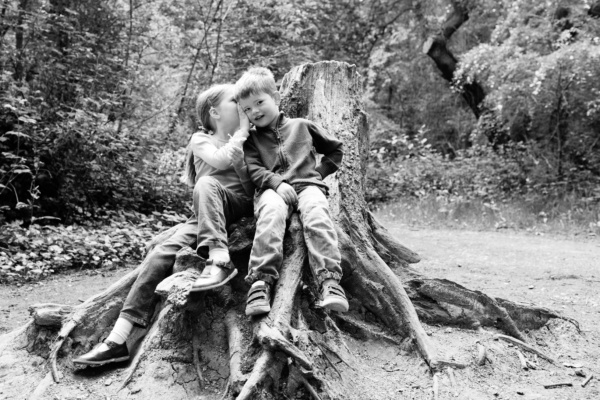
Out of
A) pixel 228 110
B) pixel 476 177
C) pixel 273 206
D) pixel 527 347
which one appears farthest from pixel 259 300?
pixel 476 177

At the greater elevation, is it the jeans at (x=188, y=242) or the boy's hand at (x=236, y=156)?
the boy's hand at (x=236, y=156)

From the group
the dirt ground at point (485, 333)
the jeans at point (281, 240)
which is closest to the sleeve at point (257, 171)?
the jeans at point (281, 240)

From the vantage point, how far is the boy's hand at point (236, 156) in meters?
3.73

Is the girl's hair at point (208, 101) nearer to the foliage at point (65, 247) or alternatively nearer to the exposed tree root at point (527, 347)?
the exposed tree root at point (527, 347)

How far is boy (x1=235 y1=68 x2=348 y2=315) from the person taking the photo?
326 centimetres

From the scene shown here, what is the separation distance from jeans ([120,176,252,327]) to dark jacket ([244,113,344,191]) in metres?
0.29

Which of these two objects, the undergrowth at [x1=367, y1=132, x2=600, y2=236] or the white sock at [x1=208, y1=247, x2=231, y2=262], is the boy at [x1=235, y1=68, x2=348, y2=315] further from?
the undergrowth at [x1=367, y1=132, x2=600, y2=236]

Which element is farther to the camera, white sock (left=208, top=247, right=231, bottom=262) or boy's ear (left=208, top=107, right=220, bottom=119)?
boy's ear (left=208, top=107, right=220, bottom=119)

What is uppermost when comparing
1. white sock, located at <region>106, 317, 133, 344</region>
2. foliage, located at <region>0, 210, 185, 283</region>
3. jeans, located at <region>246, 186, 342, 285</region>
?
jeans, located at <region>246, 186, 342, 285</region>

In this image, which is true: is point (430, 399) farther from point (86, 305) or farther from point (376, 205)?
Result: point (376, 205)

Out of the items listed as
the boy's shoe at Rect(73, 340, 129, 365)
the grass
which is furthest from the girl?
the grass

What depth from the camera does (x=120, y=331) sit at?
344 cm

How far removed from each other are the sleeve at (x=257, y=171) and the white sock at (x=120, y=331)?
3.92 ft

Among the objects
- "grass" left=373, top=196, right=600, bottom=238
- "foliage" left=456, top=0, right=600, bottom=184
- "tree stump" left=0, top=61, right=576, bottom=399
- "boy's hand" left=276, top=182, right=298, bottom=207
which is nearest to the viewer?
"tree stump" left=0, top=61, right=576, bottom=399
